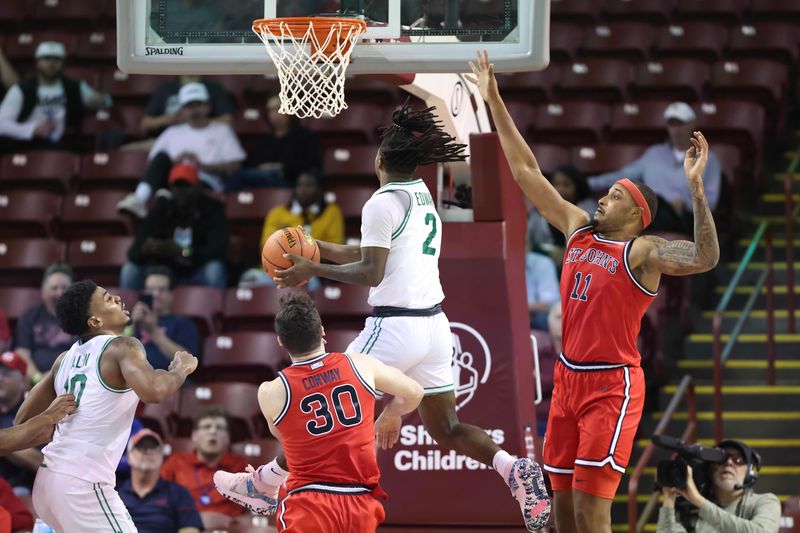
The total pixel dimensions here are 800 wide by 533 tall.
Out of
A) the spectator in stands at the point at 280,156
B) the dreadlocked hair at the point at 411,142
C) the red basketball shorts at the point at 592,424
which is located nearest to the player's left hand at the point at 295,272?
the dreadlocked hair at the point at 411,142

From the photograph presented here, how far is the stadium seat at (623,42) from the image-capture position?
46.4ft

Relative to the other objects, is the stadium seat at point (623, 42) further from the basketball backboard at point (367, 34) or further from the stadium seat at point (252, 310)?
the basketball backboard at point (367, 34)

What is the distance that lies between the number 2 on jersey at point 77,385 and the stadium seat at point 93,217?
6140 mm

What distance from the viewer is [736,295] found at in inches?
492

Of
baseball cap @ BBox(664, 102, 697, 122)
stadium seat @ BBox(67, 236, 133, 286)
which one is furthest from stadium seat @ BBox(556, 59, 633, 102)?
stadium seat @ BBox(67, 236, 133, 286)

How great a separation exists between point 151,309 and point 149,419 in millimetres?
876

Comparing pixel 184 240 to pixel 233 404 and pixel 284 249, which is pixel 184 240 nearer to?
pixel 233 404

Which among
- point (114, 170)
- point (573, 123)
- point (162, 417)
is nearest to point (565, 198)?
point (573, 123)

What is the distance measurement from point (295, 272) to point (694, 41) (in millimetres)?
7903

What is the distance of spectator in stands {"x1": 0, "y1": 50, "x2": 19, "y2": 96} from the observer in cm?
1435

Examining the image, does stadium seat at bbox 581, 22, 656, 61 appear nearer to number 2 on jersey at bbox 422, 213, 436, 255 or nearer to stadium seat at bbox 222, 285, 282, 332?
stadium seat at bbox 222, 285, 282, 332

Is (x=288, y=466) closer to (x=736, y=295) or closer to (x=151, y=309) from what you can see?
(x=151, y=309)

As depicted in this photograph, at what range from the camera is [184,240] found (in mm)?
12344

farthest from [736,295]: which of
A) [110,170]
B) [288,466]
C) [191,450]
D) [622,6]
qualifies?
[288,466]
